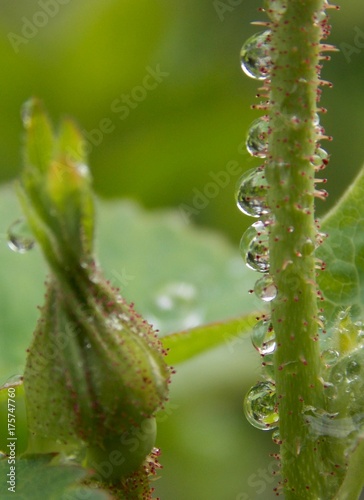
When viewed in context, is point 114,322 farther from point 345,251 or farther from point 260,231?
point 345,251

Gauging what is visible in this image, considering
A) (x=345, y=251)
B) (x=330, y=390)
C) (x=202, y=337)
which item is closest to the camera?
(x=330, y=390)

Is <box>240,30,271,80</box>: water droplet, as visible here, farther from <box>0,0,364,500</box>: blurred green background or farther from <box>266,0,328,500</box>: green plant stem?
<box>0,0,364,500</box>: blurred green background

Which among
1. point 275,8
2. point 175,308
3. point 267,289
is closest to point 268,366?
point 267,289

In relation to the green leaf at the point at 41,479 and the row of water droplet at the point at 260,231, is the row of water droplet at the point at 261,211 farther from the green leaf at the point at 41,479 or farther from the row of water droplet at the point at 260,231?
the green leaf at the point at 41,479

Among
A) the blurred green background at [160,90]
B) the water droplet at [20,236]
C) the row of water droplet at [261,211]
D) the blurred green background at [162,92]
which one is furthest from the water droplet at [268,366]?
the blurred green background at [160,90]

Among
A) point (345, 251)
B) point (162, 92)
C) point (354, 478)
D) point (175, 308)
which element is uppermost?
point (162, 92)

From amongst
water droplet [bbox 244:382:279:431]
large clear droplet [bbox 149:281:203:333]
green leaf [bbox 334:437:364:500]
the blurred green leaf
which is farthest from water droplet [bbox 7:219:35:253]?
large clear droplet [bbox 149:281:203:333]

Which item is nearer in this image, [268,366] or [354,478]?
[354,478]
